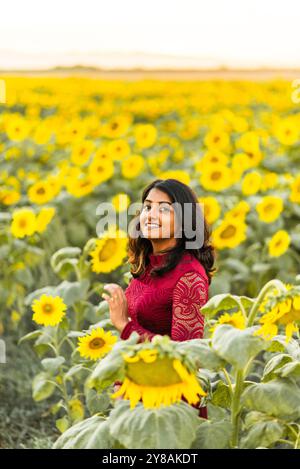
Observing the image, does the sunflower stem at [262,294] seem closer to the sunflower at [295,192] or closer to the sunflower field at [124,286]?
the sunflower field at [124,286]

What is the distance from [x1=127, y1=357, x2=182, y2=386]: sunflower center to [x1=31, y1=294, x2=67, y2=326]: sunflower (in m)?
1.06

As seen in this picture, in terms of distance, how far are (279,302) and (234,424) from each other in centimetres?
33

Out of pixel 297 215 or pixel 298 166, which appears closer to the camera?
pixel 297 215

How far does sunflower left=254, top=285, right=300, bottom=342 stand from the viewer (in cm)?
166

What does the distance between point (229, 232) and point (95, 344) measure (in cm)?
162

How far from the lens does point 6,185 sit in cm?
503

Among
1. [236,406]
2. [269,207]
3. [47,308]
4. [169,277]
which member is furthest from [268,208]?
[236,406]

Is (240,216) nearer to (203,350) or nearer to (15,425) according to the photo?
(15,425)

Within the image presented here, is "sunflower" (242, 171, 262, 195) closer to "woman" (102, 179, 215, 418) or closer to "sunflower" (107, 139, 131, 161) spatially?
"sunflower" (107, 139, 131, 161)

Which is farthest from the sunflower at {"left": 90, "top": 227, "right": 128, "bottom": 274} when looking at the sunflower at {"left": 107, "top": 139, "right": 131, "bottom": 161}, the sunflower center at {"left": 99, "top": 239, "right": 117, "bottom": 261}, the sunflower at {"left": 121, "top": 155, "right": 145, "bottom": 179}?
the sunflower at {"left": 107, "top": 139, "right": 131, "bottom": 161}

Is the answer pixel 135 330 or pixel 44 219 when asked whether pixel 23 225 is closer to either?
pixel 44 219

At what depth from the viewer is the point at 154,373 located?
1.66 m
